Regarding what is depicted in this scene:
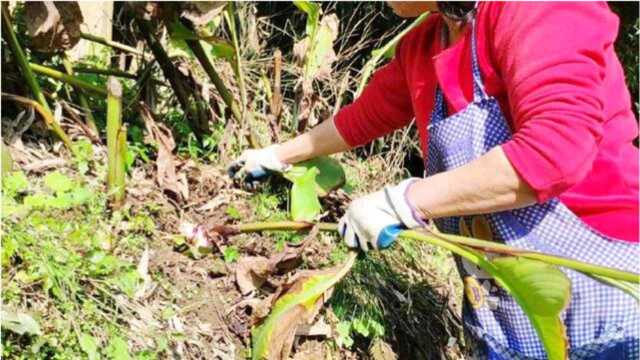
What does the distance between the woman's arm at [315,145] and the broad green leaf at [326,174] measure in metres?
0.05

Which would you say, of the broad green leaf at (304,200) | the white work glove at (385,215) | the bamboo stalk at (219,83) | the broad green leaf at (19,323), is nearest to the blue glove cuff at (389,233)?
the white work glove at (385,215)

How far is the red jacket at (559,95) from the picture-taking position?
1.57 m

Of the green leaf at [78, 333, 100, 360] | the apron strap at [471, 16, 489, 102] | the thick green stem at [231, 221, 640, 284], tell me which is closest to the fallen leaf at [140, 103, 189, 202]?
the green leaf at [78, 333, 100, 360]

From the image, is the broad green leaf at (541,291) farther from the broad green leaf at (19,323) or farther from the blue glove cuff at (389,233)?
the broad green leaf at (19,323)

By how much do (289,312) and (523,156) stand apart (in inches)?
21.9

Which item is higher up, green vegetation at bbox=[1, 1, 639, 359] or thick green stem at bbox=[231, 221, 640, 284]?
green vegetation at bbox=[1, 1, 639, 359]

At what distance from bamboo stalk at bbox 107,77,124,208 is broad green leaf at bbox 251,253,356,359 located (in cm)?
53

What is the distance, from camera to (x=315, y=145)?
2312mm

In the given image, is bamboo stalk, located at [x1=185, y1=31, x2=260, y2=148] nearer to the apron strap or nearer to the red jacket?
the red jacket

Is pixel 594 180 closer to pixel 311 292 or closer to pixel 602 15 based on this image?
pixel 602 15

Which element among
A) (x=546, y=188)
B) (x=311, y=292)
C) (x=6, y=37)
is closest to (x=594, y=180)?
(x=546, y=188)

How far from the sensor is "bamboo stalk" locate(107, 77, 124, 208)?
6.94 feet

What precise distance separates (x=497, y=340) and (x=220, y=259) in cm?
69

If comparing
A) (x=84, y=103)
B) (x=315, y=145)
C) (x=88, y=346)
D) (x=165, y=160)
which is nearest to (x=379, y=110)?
(x=315, y=145)
